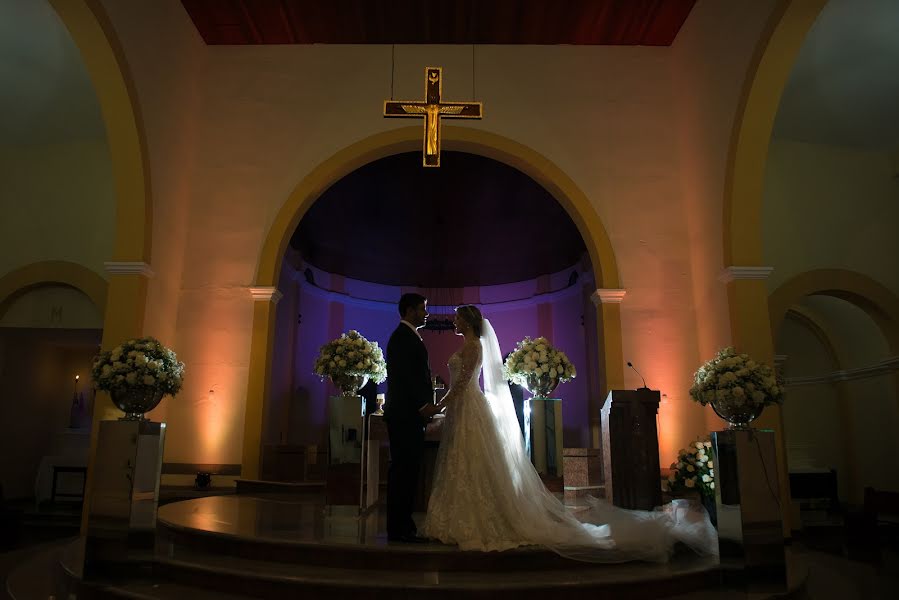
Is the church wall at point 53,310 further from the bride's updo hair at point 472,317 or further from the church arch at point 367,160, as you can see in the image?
the bride's updo hair at point 472,317

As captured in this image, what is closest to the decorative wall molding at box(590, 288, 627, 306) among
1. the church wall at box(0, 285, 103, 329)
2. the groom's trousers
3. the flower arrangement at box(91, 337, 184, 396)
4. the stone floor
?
the stone floor

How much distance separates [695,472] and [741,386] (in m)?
1.99

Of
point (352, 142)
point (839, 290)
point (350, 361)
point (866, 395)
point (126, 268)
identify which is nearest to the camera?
point (350, 361)

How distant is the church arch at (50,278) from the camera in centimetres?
923

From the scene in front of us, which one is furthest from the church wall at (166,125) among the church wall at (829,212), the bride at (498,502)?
the church wall at (829,212)

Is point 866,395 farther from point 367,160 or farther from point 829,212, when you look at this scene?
point 367,160

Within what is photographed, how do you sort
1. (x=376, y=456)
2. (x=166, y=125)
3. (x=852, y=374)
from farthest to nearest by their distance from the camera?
(x=852, y=374)
(x=166, y=125)
(x=376, y=456)

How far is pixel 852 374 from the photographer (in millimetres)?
10227

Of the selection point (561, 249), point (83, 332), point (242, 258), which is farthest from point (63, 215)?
point (561, 249)

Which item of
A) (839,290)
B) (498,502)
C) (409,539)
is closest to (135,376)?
(409,539)

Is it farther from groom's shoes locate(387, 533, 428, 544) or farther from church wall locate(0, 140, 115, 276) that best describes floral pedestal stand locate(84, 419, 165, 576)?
church wall locate(0, 140, 115, 276)

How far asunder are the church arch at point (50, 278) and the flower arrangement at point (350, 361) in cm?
443

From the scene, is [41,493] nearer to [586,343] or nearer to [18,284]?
[18,284]

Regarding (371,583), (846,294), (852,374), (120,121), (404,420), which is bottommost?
(371,583)
